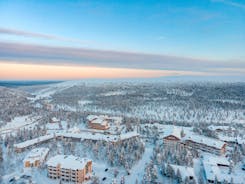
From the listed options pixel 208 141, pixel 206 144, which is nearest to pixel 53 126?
pixel 206 144

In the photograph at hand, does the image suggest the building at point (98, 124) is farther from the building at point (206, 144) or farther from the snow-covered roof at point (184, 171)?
the snow-covered roof at point (184, 171)

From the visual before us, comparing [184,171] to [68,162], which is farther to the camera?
[68,162]

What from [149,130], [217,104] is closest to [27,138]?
[149,130]

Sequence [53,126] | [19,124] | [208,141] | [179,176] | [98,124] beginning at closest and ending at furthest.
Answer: [179,176]
[208,141]
[98,124]
[53,126]
[19,124]

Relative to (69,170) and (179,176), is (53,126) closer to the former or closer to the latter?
(69,170)

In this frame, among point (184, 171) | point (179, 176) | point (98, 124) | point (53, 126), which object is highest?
point (98, 124)

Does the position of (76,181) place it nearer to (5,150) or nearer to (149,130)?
(5,150)

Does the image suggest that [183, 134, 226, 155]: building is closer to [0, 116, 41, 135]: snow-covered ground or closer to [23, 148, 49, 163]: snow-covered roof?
[23, 148, 49, 163]: snow-covered roof
